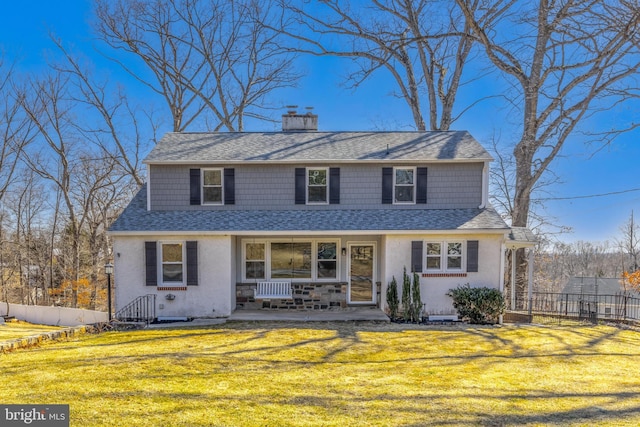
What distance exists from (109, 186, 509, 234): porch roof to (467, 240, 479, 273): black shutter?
1.56 feet

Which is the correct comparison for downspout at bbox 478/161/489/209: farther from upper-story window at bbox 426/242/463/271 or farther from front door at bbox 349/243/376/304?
front door at bbox 349/243/376/304

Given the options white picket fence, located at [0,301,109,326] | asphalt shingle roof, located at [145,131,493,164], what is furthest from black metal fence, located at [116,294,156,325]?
asphalt shingle roof, located at [145,131,493,164]

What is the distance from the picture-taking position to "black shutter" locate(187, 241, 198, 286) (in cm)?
1059

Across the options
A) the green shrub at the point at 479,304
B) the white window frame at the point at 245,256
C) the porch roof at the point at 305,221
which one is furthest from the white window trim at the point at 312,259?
the green shrub at the point at 479,304

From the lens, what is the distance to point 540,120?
16.2m

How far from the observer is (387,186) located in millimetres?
11758

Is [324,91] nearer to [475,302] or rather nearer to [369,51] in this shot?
[369,51]

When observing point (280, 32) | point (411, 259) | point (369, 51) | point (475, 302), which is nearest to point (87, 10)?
point (280, 32)

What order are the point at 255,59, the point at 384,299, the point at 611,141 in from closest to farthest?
1. the point at 384,299
2. the point at 611,141
3. the point at 255,59

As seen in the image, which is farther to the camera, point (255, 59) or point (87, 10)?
point (255, 59)

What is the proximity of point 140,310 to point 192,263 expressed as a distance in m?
1.96

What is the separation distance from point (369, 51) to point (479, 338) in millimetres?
15500

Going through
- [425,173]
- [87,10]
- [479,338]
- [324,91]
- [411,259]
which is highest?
[87,10]

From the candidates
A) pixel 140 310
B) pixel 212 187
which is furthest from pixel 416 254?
pixel 140 310
